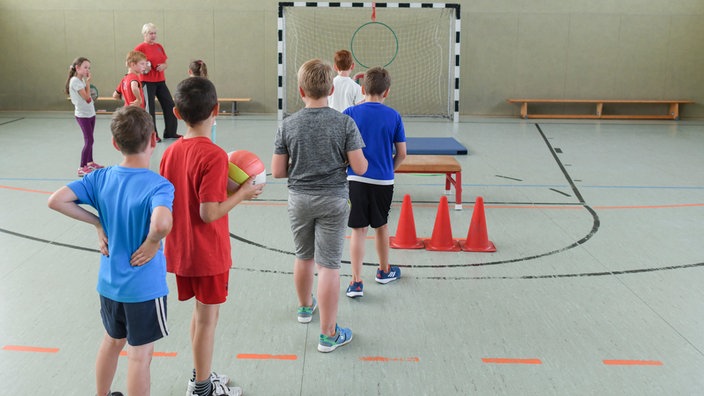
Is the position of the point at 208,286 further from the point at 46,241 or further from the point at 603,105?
the point at 603,105

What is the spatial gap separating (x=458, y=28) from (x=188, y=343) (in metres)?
10.9

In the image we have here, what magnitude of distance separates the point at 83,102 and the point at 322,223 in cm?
550

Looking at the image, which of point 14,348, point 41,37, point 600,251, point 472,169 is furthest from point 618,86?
point 14,348

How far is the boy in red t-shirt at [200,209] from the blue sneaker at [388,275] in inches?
69.9

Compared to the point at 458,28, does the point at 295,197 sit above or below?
below

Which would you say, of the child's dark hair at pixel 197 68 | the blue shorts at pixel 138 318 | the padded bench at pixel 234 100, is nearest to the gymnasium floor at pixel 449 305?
the blue shorts at pixel 138 318

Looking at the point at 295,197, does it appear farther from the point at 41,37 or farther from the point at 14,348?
the point at 41,37

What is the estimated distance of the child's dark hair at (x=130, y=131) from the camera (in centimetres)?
251

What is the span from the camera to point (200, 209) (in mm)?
2762

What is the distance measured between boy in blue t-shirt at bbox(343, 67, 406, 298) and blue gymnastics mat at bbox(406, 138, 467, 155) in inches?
163

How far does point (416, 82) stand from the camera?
14234 mm

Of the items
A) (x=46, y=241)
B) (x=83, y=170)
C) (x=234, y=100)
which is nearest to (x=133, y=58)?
(x=83, y=170)

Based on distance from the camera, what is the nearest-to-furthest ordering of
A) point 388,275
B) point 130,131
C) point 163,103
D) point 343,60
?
point 130,131
point 388,275
point 343,60
point 163,103

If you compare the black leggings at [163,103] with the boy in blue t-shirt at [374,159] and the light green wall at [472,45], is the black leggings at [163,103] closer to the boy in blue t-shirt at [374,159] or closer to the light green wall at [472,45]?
the light green wall at [472,45]
